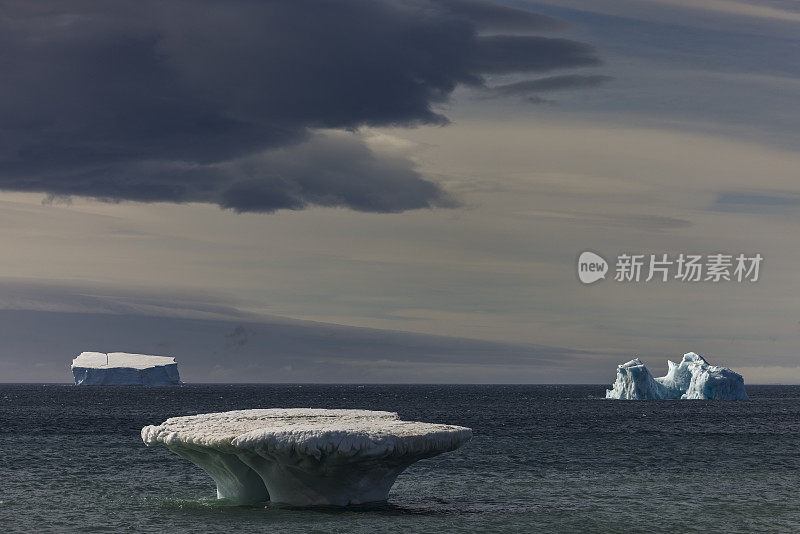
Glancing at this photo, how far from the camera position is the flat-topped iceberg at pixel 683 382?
15688cm

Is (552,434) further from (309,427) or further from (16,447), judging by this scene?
(309,427)

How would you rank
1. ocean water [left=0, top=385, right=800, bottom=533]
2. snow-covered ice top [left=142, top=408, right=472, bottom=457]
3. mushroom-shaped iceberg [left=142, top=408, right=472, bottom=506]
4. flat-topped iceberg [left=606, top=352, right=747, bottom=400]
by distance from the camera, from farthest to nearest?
flat-topped iceberg [left=606, top=352, right=747, bottom=400]
ocean water [left=0, top=385, right=800, bottom=533]
mushroom-shaped iceberg [left=142, top=408, right=472, bottom=506]
snow-covered ice top [left=142, top=408, right=472, bottom=457]

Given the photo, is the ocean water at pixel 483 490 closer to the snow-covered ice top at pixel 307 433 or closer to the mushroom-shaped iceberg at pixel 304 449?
the mushroom-shaped iceberg at pixel 304 449

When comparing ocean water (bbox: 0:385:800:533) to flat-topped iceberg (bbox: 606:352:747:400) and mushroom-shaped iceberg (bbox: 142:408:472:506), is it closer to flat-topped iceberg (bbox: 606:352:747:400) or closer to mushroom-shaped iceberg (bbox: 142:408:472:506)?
mushroom-shaped iceberg (bbox: 142:408:472:506)

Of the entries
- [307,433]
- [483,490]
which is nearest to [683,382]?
[483,490]

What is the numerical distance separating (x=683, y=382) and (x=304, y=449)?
147 metres

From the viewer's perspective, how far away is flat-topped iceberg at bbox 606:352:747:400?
157m

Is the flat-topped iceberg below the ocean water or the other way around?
the other way around

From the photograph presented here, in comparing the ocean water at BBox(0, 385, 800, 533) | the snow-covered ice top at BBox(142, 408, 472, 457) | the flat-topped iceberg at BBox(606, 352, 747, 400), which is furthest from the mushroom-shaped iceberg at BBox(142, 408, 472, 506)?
the flat-topped iceberg at BBox(606, 352, 747, 400)

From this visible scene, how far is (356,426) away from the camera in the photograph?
33.3 metres

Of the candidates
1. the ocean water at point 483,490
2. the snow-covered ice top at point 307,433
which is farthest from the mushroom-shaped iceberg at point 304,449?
the ocean water at point 483,490

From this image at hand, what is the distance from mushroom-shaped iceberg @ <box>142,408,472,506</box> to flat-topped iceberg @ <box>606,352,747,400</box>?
12490 centimetres

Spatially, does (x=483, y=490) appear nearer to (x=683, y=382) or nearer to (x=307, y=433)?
(x=307, y=433)

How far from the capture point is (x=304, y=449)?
31297mm
